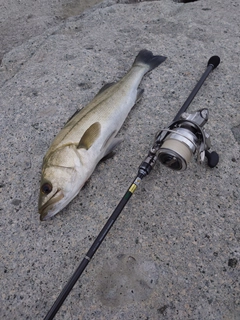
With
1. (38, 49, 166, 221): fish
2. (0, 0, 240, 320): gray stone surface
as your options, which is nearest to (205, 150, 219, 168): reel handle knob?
(0, 0, 240, 320): gray stone surface

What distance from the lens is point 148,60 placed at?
3.10 m

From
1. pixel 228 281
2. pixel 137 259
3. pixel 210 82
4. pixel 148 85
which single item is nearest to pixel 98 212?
pixel 137 259

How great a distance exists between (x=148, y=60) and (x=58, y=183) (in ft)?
5.40

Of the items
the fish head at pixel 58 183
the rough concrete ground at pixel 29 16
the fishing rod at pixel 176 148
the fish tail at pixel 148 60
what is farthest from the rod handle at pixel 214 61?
the rough concrete ground at pixel 29 16

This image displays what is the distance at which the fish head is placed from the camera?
211 cm

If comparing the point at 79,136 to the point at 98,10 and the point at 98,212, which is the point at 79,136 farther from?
the point at 98,10

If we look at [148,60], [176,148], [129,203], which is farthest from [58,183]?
[148,60]

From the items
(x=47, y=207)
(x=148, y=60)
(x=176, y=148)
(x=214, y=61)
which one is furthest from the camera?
(x=148, y=60)

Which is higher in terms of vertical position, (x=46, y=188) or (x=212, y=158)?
(x=46, y=188)

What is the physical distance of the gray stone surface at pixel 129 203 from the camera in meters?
1.88

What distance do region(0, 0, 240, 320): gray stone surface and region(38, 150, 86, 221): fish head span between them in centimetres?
12

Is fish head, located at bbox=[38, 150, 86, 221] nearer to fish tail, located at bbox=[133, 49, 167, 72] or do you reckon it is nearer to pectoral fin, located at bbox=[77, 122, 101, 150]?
pectoral fin, located at bbox=[77, 122, 101, 150]

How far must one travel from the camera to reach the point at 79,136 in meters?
2.40

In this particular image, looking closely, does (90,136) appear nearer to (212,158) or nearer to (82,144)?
(82,144)
